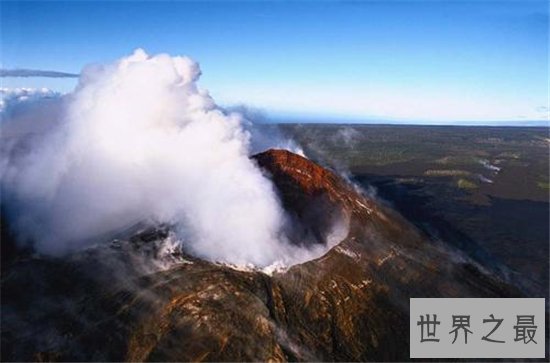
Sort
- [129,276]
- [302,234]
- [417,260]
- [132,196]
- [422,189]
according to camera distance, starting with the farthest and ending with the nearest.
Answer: [422,189] < [132,196] < [302,234] < [417,260] < [129,276]

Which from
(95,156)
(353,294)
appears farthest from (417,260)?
(95,156)

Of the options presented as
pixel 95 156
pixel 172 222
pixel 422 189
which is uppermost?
pixel 95 156

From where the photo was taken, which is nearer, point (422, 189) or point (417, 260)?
point (417, 260)

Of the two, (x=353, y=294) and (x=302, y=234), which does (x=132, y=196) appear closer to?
(x=302, y=234)

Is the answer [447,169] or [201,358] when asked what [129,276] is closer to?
[201,358]

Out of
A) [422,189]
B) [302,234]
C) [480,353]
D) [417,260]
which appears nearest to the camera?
[480,353]

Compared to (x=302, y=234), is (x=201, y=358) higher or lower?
lower
